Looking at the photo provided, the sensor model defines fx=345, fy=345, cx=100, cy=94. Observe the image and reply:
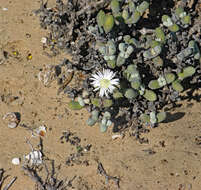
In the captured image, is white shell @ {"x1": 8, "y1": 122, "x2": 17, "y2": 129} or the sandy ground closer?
the sandy ground

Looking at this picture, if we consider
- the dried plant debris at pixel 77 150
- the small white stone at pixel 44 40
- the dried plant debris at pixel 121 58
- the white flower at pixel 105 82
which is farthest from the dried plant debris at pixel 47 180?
the small white stone at pixel 44 40

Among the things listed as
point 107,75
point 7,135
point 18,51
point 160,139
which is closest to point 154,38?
point 107,75

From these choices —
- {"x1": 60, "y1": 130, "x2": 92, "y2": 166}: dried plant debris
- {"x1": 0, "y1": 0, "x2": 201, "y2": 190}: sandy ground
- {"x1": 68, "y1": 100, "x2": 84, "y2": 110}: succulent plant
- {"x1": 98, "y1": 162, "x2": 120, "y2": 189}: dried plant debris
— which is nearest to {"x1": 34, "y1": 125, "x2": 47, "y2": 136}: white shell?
{"x1": 0, "y1": 0, "x2": 201, "y2": 190}: sandy ground

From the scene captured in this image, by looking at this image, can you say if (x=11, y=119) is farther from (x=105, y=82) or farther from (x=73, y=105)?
(x=105, y=82)

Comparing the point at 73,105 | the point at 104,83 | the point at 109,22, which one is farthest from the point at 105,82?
the point at 109,22

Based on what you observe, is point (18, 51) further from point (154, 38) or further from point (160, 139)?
point (160, 139)

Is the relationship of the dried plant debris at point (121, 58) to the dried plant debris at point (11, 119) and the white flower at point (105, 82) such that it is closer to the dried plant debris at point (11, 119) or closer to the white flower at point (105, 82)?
the white flower at point (105, 82)

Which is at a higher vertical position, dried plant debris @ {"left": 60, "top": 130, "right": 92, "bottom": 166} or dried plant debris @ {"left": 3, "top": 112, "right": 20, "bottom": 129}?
dried plant debris @ {"left": 3, "top": 112, "right": 20, "bottom": 129}

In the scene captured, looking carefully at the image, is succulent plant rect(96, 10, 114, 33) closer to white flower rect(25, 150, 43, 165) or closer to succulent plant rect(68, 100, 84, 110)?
succulent plant rect(68, 100, 84, 110)
